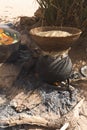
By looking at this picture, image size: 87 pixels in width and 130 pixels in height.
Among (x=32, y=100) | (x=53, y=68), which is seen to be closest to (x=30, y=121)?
(x=32, y=100)

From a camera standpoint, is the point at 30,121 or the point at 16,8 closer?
the point at 30,121

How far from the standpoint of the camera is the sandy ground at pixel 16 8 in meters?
8.09

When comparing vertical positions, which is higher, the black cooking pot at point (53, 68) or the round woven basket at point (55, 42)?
the round woven basket at point (55, 42)

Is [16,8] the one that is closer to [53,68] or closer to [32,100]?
[53,68]

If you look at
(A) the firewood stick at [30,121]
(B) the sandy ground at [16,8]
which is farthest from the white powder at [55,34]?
(B) the sandy ground at [16,8]

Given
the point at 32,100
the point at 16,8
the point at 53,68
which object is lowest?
the point at 32,100

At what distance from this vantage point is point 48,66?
13.7ft

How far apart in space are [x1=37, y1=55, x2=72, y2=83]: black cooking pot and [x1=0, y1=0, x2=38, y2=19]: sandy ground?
364 centimetres

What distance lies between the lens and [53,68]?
4176 millimetres

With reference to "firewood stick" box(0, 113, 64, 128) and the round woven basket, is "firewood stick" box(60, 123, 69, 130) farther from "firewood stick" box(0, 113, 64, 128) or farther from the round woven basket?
the round woven basket

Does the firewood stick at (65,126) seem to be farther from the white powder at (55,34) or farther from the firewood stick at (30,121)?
the white powder at (55,34)

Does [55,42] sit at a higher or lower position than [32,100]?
higher

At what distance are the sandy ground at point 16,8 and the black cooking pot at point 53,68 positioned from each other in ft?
12.0

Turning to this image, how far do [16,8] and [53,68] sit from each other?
203 inches
